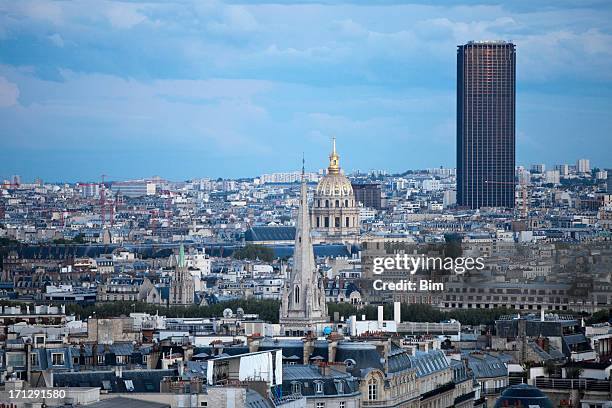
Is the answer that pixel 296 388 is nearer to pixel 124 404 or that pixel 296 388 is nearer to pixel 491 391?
pixel 124 404

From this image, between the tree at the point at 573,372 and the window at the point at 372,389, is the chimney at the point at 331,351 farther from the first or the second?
the tree at the point at 573,372

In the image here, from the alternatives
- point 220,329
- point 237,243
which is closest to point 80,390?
point 220,329

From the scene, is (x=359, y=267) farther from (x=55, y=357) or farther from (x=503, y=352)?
(x=55, y=357)

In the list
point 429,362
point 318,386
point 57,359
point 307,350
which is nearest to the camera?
point 318,386

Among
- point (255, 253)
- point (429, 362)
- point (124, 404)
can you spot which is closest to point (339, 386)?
point (124, 404)

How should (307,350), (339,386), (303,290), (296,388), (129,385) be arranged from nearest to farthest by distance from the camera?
(129,385)
(296,388)
(339,386)
(307,350)
(303,290)

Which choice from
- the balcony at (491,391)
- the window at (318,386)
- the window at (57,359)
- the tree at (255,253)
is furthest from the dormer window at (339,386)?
the tree at (255,253)

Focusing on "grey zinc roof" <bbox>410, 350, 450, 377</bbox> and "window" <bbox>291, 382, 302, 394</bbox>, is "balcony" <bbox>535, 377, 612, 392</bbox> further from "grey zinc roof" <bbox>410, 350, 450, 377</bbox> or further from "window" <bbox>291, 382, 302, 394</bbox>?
"window" <bbox>291, 382, 302, 394</bbox>
